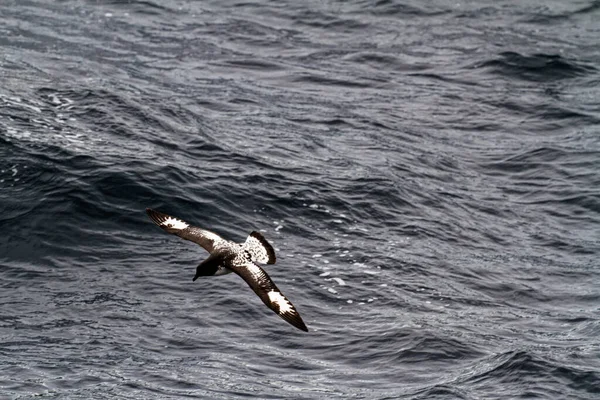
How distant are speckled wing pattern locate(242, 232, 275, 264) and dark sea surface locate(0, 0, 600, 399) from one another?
210 centimetres

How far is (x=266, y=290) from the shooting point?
1270 centimetres

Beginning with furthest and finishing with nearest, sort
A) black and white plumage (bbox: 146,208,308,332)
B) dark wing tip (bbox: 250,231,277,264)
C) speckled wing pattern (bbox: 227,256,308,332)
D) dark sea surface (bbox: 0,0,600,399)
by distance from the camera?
dark sea surface (bbox: 0,0,600,399)
dark wing tip (bbox: 250,231,277,264)
black and white plumage (bbox: 146,208,308,332)
speckled wing pattern (bbox: 227,256,308,332)

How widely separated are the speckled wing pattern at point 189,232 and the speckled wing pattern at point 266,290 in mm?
880

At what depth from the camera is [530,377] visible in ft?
49.0

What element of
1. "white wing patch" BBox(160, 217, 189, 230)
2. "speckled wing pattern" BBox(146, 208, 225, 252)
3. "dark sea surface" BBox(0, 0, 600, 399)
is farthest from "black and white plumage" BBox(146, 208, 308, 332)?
"dark sea surface" BBox(0, 0, 600, 399)

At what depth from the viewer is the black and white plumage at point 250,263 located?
12.5 meters

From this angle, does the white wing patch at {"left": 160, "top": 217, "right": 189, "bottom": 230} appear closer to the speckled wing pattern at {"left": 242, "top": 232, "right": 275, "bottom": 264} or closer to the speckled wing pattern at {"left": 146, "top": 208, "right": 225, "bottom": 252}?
the speckled wing pattern at {"left": 146, "top": 208, "right": 225, "bottom": 252}

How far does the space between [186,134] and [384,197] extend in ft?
13.9

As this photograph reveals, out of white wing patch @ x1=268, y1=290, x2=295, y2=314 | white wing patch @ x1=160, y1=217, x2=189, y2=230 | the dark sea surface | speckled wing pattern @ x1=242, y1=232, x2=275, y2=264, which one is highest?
speckled wing pattern @ x1=242, y1=232, x2=275, y2=264

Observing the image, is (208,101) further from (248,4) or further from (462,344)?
(462,344)

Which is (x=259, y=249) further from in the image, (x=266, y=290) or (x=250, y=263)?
(x=266, y=290)

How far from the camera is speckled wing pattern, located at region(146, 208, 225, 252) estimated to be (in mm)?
14148

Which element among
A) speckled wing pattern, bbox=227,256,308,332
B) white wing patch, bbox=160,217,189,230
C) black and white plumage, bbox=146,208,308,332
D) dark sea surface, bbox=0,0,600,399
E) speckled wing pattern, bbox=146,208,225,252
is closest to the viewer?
speckled wing pattern, bbox=227,256,308,332

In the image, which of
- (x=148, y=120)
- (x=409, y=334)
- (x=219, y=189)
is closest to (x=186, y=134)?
(x=148, y=120)
